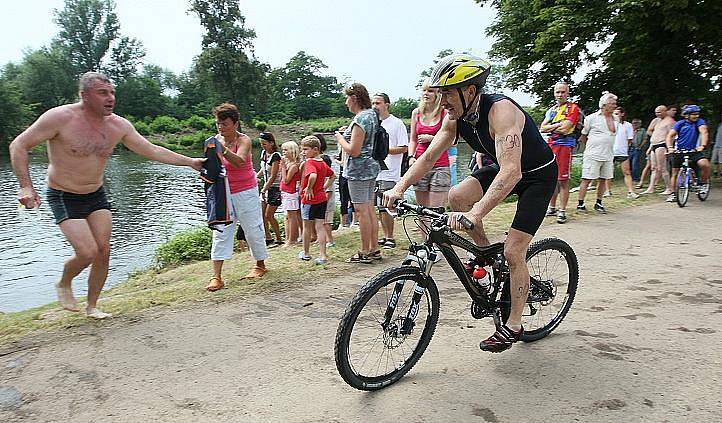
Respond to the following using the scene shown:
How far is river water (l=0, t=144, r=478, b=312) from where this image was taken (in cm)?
958

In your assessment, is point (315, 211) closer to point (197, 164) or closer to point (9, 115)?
point (197, 164)

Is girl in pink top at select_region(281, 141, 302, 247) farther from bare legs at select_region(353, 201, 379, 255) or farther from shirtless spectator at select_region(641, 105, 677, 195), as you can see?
shirtless spectator at select_region(641, 105, 677, 195)

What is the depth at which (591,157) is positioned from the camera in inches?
412

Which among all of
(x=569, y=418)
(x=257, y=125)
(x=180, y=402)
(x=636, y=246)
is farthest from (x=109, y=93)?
(x=257, y=125)

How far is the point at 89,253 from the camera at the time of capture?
197 inches

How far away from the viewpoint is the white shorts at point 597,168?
1044cm

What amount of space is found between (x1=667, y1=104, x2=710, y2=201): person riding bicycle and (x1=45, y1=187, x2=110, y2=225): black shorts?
1079 centimetres

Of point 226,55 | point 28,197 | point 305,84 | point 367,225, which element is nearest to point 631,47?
point 367,225

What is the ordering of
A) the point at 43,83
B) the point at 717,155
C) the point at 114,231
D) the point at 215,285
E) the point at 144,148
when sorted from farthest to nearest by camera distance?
the point at 43,83
the point at 114,231
the point at 717,155
the point at 215,285
the point at 144,148

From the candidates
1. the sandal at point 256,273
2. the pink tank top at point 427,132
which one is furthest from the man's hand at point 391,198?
the pink tank top at point 427,132

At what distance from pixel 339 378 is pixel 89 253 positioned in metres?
2.53

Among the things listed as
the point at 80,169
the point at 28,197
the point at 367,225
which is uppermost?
the point at 80,169

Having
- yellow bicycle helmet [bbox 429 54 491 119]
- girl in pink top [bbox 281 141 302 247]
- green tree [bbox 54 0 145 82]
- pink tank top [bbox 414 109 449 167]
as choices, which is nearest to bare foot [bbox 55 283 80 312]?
yellow bicycle helmet [bbox 429 54 491 119]

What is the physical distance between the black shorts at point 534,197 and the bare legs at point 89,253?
11.8 ft
